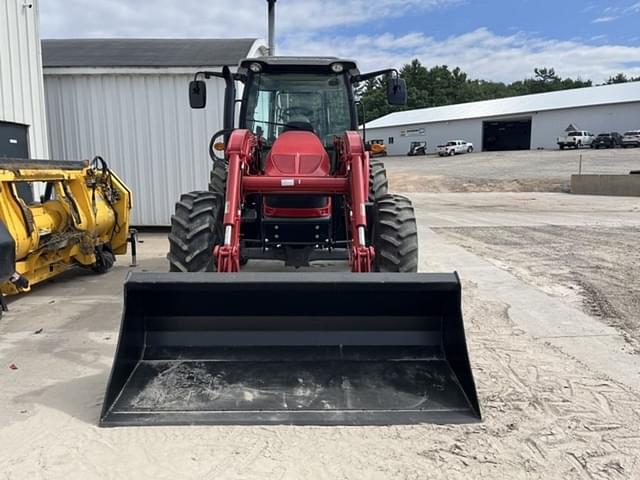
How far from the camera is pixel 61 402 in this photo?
344 cm

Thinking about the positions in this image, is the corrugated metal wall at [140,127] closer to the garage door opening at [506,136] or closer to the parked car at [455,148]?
the parked car at [455,148]

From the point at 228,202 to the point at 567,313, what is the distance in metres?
3.47

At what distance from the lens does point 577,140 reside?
4184 centimetres

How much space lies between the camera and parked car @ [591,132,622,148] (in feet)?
132

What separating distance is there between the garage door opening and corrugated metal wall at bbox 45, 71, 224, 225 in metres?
44.9

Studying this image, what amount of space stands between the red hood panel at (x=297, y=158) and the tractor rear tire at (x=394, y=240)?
740 mm

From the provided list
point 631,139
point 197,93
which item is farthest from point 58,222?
point 631,139

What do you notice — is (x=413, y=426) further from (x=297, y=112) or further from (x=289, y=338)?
(x=297, y=112)

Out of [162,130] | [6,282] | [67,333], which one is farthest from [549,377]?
[162,130]

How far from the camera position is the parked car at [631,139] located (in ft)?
127

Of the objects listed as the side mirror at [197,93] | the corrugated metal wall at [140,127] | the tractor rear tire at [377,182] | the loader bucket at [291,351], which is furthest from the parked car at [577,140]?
the loader bucket at [291,351]

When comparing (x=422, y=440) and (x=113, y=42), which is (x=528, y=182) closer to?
(x=113, y=42)

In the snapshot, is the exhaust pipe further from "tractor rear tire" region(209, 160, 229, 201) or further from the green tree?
the green tree

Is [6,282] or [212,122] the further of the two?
[212,122]
